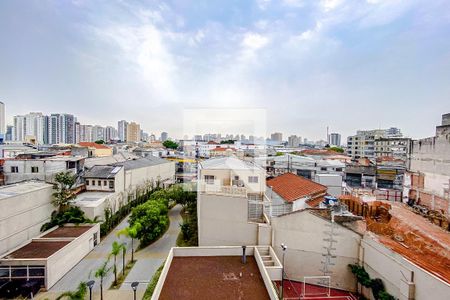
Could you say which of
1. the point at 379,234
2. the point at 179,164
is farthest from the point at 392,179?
the point at 179,164

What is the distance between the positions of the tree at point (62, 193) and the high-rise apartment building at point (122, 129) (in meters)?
64.5

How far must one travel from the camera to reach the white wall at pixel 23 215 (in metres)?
8.55

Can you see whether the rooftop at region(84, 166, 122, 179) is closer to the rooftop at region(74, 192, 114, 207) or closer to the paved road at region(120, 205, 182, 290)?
the rooftop at region(74, 192, 114, 207)

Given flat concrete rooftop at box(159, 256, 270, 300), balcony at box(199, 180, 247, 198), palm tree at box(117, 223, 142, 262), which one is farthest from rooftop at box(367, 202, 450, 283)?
palm tree at box(117, 223, 142, 262)

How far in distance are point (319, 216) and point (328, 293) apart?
2.59 meters

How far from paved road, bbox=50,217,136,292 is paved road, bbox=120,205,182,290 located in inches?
22.5

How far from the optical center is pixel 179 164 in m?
28.2

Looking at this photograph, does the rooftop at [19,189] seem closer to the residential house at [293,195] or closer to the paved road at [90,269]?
the paved road at [90,269]

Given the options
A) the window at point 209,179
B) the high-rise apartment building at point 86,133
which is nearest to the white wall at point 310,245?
the window at point 209,179

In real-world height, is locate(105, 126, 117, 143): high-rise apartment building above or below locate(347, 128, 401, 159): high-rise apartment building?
above

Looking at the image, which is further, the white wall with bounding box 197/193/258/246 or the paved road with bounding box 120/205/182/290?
the white wall with bounding box 197/193/258/246

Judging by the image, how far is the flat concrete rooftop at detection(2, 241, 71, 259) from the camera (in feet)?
26.7

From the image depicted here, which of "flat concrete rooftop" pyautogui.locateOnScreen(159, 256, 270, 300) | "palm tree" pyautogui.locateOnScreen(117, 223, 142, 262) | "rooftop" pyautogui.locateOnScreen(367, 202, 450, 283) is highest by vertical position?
"rooftop" pyautogui.locateOnScreen(367, 202, 450, 283)

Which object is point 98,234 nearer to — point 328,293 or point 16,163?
point 16,163
